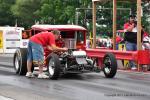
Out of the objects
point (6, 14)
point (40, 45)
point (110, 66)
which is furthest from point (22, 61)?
point (6, 14)

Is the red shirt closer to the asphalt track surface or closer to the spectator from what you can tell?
the asphalt track surface

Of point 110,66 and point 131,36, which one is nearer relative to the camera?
point 110,66

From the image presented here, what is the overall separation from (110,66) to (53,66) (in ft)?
5.91

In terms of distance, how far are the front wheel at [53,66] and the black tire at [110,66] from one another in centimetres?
168

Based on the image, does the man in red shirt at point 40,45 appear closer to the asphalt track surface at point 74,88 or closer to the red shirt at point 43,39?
the red shirt at point 43,39

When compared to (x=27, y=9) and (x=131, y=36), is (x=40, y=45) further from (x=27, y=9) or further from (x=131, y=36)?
(x=27, y=9)

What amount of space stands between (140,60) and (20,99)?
8.78 metres

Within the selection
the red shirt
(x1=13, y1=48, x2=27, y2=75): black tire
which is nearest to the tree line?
(x1=13, y1=48, x2=27, y2=75): black tire

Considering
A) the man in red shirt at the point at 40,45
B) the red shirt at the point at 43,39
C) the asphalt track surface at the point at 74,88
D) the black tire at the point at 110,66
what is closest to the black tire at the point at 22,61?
the asphalt track surface at the point at 74,88

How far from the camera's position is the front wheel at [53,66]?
13977 mm

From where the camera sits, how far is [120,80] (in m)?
14.4

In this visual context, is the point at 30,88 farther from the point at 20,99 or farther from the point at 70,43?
the point at 70,43

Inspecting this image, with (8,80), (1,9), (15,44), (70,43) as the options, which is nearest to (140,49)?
(70,43)

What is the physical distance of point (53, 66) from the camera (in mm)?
14148
